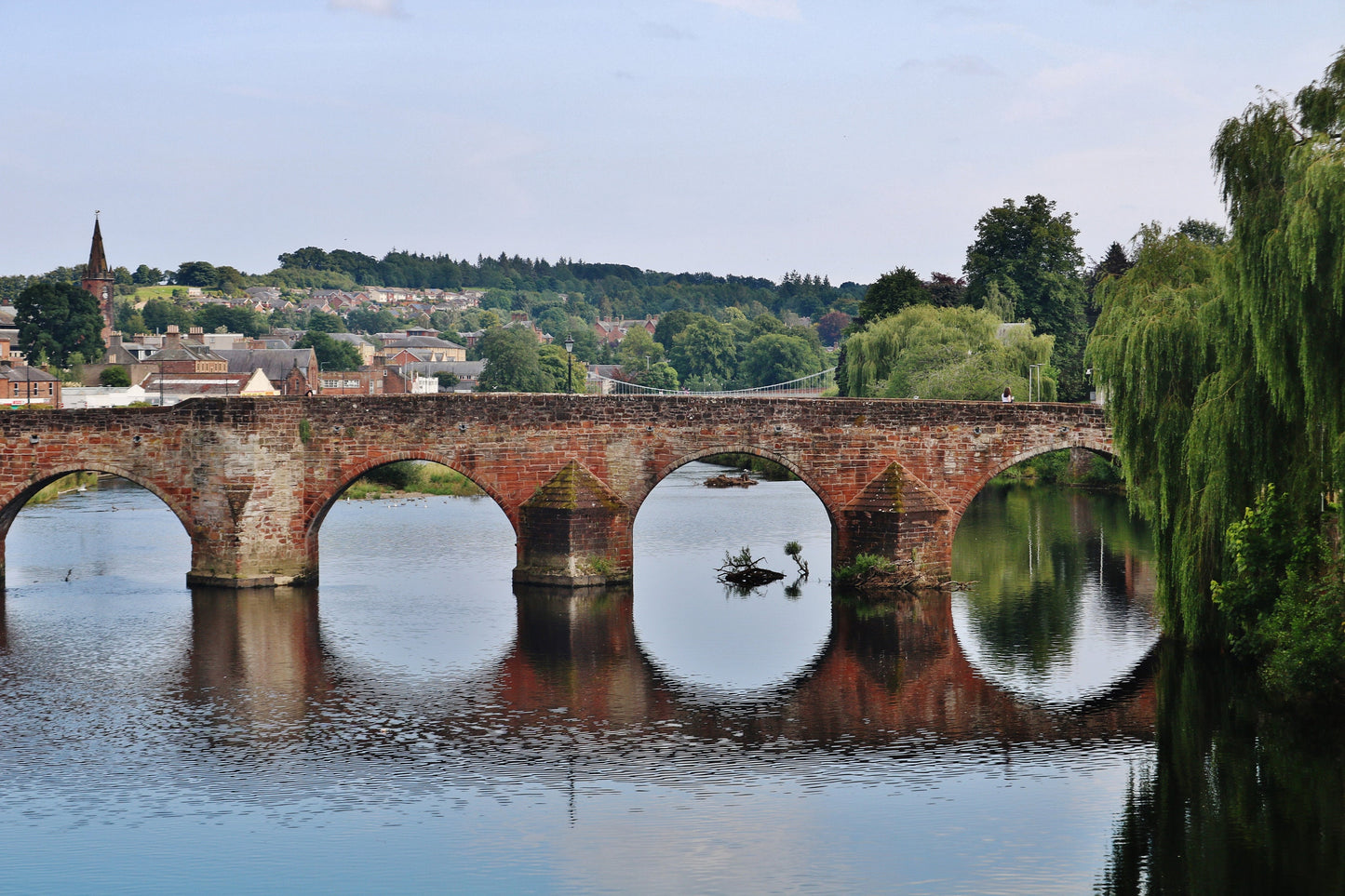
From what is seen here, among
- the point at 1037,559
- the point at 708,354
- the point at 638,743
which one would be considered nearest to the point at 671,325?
the point at 708,354

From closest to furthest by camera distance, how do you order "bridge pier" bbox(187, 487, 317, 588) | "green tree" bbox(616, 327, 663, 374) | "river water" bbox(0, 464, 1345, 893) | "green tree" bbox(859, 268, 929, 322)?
"river water" bbox(0, 464, 1345, 893), "bridge pier" bbox(187, 487, 317, 588), "green tree" bbox(859, 268, 929, 322), "green tree" bbox(616, 327, 663, 374)

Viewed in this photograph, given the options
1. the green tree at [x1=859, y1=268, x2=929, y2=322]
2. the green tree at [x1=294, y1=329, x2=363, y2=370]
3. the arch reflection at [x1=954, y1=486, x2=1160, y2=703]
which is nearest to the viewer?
the arch reflection at [x1=954, y1=486, x2=1160, y2=703]

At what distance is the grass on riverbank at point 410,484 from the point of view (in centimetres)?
5356

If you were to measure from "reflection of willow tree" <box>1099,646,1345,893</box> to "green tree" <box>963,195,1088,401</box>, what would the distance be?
43560 mm

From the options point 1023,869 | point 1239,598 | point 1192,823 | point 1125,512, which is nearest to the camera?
point 1023,869

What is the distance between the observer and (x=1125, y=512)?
4494 centimetres

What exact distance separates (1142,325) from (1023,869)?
11539 millimetres

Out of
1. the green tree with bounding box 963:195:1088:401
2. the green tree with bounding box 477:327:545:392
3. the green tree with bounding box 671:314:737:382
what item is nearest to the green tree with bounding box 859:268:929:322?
the green tree with bounding box 963:195:1088:401

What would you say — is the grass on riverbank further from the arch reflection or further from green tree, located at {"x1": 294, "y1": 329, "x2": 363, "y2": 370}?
green tree, located at {"x1": 294, "y1": 329, "x2": 363, "y2": 370}

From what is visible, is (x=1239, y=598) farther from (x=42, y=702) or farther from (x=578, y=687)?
(x=42, y=702)

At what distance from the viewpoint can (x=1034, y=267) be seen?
6500 cm

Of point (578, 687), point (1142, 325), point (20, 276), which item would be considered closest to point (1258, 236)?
point (1142, 325)

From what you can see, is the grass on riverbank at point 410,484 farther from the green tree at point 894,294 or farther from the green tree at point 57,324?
the green tree at point 57,324

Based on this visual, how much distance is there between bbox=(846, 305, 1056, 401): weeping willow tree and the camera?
162 feet
